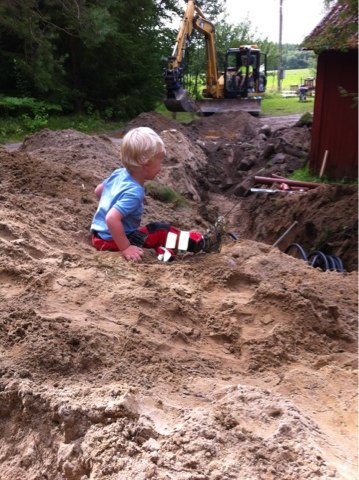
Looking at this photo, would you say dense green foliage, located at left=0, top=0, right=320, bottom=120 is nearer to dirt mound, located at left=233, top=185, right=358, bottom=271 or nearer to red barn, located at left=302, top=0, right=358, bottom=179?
red barn, located at left=302, top=0, right=358, bottom=179

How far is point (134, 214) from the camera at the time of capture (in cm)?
445

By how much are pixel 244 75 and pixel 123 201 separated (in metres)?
23.0

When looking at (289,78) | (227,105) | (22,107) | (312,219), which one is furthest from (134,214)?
(289,78)

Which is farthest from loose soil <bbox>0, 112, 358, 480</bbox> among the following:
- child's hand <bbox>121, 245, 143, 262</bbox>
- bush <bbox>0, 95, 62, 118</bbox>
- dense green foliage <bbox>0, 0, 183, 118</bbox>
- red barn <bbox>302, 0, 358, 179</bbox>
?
bush <bbox>0, 95, 62, 118</bbox>

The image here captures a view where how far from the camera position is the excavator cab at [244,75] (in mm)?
25625

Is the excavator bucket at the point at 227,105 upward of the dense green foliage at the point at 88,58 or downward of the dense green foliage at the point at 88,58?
downward

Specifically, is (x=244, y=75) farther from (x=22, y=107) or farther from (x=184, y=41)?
(x=22, y=107)

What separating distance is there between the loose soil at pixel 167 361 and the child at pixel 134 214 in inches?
5.9

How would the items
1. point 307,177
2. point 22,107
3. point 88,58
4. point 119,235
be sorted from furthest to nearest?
point 88,58 → point 22,107 → point 307,177 → point 119,235

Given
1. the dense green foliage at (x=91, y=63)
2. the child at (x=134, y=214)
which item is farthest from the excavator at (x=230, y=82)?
the child at (x=134, y=214)

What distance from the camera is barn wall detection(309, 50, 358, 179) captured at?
1278cm

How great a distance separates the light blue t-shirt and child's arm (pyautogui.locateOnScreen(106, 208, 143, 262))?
7 cm

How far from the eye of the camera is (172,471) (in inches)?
80.0

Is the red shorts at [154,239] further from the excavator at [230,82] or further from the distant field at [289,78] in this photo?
the distant field at [289,78]
